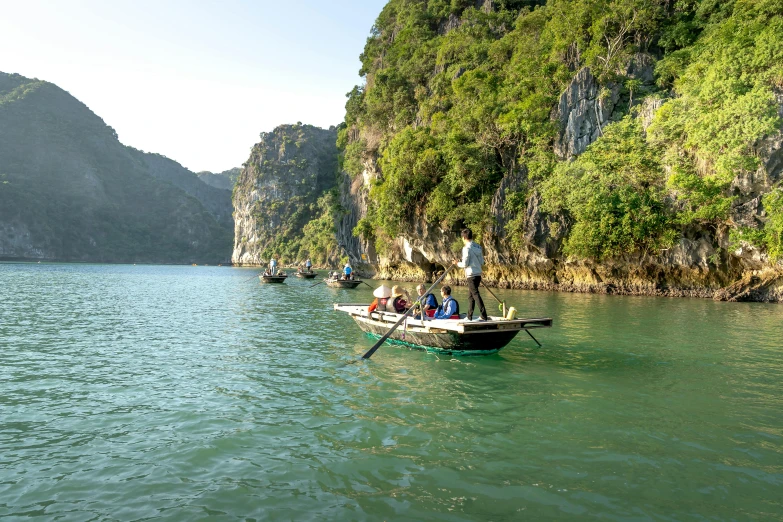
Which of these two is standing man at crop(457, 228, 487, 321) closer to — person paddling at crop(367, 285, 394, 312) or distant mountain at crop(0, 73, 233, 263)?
person paddling at crop(367, 285, 394, 312)

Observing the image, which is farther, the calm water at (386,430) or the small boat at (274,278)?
the small boat at (274,278)

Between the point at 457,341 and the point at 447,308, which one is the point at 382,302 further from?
the point at 457,341

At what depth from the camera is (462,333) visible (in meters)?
10.0

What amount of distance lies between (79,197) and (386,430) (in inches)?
6373

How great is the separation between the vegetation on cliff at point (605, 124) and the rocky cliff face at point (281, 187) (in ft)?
251

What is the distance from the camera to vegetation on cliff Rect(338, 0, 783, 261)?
2375cm

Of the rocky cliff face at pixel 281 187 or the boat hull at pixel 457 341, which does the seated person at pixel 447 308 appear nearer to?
the boat hull at pixel 457 341

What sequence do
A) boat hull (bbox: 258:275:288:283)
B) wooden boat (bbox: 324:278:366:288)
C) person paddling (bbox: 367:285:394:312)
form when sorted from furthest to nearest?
boat hull (bbox: 258:275:288:283) < wooden boat (bbox: 324:278:366:288) < person paddling (bbox: 367:285:394:312)

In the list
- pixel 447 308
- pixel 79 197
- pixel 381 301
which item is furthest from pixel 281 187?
pixel 447 308

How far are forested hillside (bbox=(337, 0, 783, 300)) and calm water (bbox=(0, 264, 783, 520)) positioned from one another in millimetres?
15527

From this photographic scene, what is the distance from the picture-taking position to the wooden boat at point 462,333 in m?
10.0

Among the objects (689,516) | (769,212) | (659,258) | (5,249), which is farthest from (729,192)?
(5,249)

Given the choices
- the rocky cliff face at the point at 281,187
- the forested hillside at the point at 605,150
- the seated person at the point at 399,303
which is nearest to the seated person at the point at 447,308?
the seated person at the point at 399,303

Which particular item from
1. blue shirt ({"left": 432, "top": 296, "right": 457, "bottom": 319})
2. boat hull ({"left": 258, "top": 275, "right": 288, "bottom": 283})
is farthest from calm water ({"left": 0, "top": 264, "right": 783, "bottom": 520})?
boat hull ({"left": 258, "top": 275, "right": 288, "bottom": 283})
